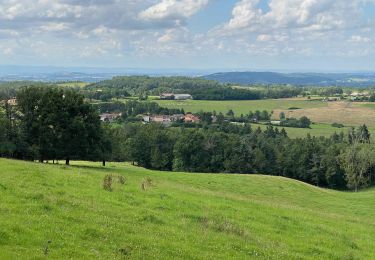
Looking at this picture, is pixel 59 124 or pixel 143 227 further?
pixel 59 124

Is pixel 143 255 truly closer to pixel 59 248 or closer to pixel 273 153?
pixel 59 248

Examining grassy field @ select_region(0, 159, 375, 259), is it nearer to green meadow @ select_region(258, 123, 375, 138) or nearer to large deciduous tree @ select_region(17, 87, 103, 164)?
large deciduous tree @ select_region(17, 87, 103, 164)

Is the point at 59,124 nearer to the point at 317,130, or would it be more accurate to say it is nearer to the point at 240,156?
the point at 240,156

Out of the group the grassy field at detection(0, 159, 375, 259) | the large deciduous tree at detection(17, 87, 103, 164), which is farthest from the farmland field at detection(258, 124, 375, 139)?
the grassy field at detection(0, 159, 375, 259)

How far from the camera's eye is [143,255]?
1245 cm

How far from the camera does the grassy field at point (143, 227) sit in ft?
40.8

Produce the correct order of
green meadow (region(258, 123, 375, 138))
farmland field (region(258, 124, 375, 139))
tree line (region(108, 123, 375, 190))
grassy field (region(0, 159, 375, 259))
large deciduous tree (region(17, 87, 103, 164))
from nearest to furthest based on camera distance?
grassy field (region(0, 159, 375, 259)) → large deciduous tree (region(17, 87, 103, 164)) → tree line (region(108, 123, 375, 190)) → green meadow (region(258, 123, 375, 138)) → farmland field (region(258, 124, 375, 139))

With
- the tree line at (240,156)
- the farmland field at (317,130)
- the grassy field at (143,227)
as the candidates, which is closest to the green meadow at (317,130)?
the farmland field at (317,130)

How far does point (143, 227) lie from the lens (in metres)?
15.8

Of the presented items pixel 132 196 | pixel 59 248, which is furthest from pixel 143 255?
pixel 132 196

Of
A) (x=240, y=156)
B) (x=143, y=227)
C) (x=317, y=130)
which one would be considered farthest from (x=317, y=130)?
(x=143, y=227)

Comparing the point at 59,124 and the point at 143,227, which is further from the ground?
the point at 143,227

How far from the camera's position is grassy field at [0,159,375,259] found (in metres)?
12.4

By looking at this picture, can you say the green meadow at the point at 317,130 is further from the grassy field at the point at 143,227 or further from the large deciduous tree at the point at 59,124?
the grassy field at the point at 143,227
